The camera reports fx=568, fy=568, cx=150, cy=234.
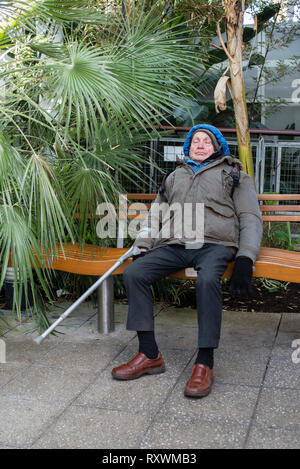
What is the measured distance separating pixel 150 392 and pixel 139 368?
0.20 m

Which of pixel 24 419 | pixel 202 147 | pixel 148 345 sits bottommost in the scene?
pixel 24 419

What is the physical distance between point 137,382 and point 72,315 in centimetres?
130

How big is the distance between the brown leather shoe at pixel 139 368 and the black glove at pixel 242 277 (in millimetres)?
587

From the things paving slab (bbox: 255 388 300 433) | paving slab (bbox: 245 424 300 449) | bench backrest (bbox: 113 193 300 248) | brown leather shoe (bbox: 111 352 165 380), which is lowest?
paving slab (bbox: 245 424 300 449)

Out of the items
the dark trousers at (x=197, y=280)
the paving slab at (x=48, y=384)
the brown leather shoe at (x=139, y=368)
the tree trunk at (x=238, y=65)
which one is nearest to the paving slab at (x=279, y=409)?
the dark trousers at (x=197, y=280)

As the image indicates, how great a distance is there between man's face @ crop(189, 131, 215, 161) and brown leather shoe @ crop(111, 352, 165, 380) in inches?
51.9

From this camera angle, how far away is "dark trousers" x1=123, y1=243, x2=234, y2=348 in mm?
3043

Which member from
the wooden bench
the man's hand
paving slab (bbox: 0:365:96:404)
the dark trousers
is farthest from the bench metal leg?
paving slab (bbox: 0:365:96:404)

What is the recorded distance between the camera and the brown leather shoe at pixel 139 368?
3.14 metres

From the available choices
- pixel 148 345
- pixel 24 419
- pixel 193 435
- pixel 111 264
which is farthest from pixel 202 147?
pixel 24 419

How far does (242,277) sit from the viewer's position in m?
3.19

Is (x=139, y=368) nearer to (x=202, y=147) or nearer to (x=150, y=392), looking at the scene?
(x=150, y=392)

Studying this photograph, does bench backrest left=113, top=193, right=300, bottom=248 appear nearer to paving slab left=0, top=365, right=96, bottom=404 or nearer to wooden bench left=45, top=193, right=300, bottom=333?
wooden bench left=45, top=193, right=300, bottom=333

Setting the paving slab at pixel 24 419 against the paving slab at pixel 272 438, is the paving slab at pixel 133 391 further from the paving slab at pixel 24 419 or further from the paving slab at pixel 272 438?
the paving slab at pixel 272 438
